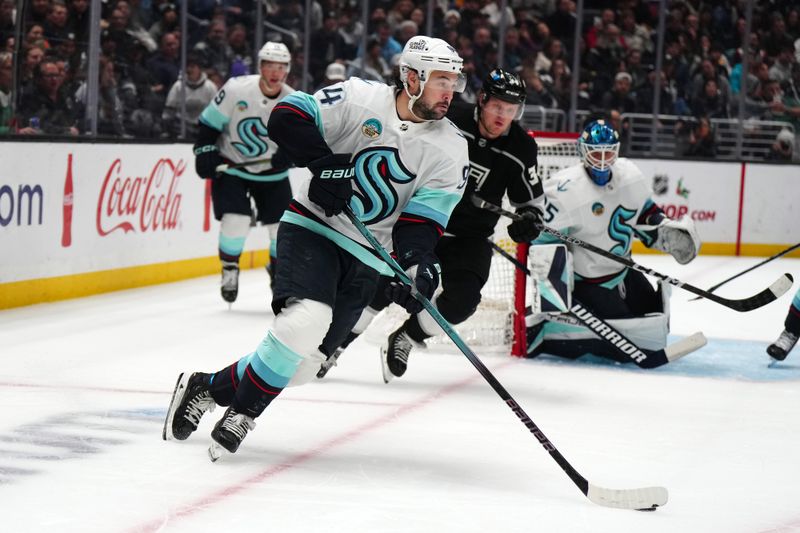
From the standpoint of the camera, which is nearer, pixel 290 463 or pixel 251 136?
pixel 290 463

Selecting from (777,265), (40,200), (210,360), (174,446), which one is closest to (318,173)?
(174,446)

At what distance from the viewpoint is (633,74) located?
1008 cm

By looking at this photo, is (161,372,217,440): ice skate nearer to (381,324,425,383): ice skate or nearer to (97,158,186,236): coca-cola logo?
(381,324,425,383): ice skate

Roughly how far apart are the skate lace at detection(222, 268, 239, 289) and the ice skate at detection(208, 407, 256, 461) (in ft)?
9.70

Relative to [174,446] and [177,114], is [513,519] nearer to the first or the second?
[174,446]

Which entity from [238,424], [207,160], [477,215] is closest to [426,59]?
[238,424]

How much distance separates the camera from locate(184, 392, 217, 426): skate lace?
3.10 metres

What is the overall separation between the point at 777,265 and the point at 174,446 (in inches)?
275

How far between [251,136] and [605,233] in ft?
6.36

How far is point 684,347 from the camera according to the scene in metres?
4.84

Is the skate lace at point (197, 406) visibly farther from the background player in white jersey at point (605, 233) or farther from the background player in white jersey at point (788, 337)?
the background player in white jersey at point (788, 337)

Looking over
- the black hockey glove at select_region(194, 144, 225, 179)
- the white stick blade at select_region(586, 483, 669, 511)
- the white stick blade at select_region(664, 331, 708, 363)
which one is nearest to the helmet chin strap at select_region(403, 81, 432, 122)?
the white stick blade at select_region(586, 483, 669, 511)

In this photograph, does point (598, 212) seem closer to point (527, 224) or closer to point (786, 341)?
point (527, 224)

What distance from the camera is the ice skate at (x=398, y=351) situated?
13.5 ft
